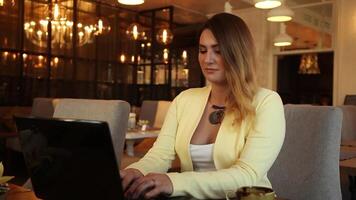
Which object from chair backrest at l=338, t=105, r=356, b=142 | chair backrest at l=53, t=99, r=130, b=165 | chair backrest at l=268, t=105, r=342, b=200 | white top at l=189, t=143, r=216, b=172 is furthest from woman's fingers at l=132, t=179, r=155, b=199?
chair backrest at l=338, t=105, r=356, b=142

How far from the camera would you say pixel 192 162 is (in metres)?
1.39

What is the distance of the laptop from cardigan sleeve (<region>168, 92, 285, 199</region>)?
27cm

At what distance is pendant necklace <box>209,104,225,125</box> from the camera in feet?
4.59

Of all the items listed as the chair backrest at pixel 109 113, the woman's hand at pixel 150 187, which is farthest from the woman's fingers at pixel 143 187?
the chair backrest at pixel 109 113

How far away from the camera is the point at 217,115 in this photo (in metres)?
1.42

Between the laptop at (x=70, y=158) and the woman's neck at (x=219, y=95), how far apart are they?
2.31ft

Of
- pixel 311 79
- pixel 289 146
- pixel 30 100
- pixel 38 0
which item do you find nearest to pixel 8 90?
pixel 30 100

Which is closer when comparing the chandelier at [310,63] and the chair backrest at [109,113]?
Answer: the chair backrest at [109,113]

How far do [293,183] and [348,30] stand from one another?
6446 millimetres

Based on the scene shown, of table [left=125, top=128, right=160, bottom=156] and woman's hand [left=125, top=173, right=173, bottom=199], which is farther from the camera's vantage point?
table [left=125, top=128, right=160, bottom=156]

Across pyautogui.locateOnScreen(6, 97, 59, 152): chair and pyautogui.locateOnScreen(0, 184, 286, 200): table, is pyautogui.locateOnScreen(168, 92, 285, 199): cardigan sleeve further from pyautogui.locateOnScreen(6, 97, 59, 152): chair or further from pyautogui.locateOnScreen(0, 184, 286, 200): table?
pyautogui.locateOnScreen(6, 97, 59, 152): chair

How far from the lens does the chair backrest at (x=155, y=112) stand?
5.04 m

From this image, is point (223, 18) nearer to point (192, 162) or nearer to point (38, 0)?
point (192, 162)

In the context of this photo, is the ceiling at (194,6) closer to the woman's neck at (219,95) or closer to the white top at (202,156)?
the woman's neck at (219,95)
